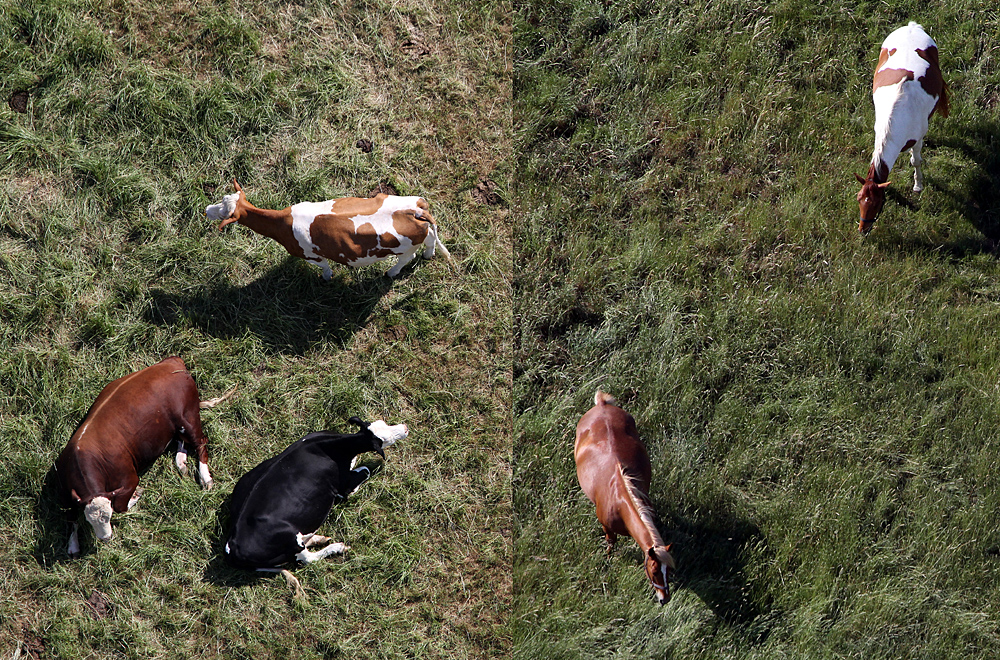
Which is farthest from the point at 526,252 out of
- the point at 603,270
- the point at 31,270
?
the point at 31,270

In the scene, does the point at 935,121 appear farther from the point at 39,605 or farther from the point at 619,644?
the point at 39,605

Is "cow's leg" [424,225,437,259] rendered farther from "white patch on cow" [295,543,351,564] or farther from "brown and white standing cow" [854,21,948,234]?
"brown and white standing cow" [854,21,948,234]

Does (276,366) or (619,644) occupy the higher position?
(276,366)

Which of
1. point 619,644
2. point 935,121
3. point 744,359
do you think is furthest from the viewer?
point 935,121

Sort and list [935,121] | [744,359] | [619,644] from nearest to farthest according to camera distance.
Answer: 1. [619,644]
2. [744,359]
3. [935,121]

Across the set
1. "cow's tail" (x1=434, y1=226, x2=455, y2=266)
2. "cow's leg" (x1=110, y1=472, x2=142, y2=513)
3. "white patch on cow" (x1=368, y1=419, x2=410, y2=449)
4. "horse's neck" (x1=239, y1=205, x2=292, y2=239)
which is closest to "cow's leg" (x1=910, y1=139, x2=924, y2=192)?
"cow's tail" (x1=434, y1=226, x2=455, y2=266)

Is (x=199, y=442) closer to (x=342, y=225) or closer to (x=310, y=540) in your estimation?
(x=310, y=540)

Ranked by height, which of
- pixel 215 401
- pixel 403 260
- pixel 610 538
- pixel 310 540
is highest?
pixel 403 260

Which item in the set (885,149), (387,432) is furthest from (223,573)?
(885,149)
